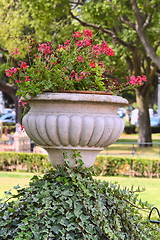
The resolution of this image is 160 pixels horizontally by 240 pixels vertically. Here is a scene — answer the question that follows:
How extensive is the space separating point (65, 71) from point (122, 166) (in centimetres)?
976

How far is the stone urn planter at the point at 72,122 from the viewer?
444 centimetres

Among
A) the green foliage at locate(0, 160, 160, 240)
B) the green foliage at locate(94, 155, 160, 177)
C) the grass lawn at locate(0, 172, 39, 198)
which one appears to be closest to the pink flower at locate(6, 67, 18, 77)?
the green foliage at locate(0, 160, 160, 240)

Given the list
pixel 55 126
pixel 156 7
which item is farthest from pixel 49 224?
pixel 156 7

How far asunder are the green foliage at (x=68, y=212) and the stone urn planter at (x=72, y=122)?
22 cm

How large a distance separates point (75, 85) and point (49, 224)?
4.75ft

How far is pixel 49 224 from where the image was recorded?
171 inches

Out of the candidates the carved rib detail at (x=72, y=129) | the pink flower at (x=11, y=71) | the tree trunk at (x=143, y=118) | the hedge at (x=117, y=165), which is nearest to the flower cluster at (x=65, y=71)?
the pink flower at (x=11, y=71)

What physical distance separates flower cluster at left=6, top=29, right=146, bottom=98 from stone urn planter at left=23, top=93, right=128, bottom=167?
0.17m

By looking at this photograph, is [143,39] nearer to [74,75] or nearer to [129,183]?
[129,183]

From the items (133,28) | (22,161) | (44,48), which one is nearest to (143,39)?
(133,28)

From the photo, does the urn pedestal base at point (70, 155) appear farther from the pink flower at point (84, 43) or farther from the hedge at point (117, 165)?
the hedge at point (117, 165)

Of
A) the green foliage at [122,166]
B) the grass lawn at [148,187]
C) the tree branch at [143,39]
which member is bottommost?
the grass lawn at [148,187]

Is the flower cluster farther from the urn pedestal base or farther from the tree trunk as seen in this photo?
the tree trunk

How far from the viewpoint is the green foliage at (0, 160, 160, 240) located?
4.32 meters
